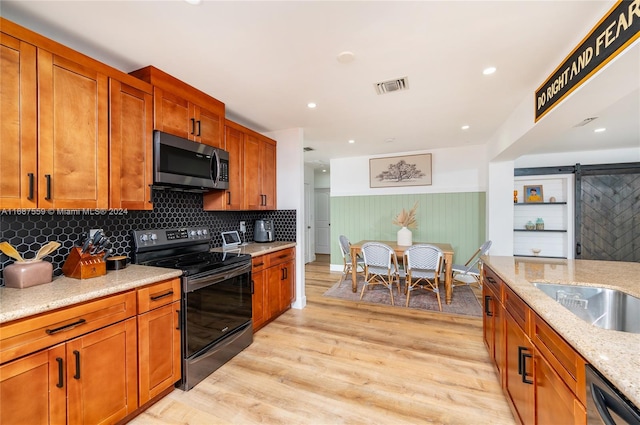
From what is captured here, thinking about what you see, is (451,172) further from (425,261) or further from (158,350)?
(158,350)

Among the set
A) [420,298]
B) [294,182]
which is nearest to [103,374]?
[294,182]

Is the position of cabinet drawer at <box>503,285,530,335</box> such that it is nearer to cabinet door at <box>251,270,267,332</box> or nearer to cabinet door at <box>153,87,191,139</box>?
cabinet door at <box>251,270,267,332</box>

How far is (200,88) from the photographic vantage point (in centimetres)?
241

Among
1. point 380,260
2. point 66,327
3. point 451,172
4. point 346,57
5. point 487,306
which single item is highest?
point 346,57

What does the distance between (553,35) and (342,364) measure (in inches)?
113

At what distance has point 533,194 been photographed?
4.79m

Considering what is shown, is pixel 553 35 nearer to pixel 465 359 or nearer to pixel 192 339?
pixel 465 359

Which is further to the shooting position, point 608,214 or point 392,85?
point 608,214

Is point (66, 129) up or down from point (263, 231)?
up

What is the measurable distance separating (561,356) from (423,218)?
166 inches

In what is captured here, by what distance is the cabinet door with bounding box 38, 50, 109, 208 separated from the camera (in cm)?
147

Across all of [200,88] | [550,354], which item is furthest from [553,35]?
[200,88]

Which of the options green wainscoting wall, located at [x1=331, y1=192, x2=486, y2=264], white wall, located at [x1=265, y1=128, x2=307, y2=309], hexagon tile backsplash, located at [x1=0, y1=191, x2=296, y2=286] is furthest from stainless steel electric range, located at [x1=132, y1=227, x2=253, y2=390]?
green wainscoting wall, located at [x1=331, y1=192, x2=486, y2=264]

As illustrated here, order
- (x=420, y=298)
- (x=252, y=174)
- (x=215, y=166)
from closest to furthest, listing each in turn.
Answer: (x=215, y=166) → (x=252, y=174) → (x=420, y=298)
